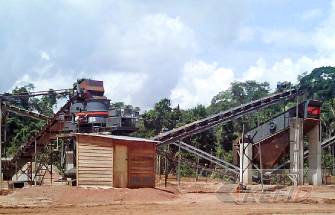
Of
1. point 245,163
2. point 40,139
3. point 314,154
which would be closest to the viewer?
point 40,139

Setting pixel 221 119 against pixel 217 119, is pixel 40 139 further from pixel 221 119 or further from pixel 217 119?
pixel 221 119

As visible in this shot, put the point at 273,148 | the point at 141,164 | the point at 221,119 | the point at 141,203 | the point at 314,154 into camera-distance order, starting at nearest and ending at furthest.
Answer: the point at 141,203 → the point at 141,164 → the point at 221,119 → the point at 273,148 → the point at 314,154

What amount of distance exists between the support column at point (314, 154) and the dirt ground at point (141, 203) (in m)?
15.7

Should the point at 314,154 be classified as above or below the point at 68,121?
below

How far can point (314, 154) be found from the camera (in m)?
50.9

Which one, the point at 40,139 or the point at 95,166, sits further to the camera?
the point at 40,139

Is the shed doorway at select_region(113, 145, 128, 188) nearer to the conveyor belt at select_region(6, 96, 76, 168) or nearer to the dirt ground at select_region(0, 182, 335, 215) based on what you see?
the dirt ground at select_region(0, 182, 335, 215)

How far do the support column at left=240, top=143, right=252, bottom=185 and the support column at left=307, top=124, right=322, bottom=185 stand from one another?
6039 millimetres

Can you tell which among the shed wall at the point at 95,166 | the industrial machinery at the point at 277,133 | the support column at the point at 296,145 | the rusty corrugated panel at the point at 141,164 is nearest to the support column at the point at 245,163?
the industrial machinery at the point at 277,133

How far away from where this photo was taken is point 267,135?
164 feet

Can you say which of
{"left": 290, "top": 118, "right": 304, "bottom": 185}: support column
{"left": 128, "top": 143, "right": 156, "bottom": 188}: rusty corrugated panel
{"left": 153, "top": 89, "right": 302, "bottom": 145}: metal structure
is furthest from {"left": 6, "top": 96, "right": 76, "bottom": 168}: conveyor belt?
{"left": 290, "top": 118, "right": 304, "bottom": 185}: support column

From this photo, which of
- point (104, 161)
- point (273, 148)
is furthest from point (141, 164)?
point (273, 148)

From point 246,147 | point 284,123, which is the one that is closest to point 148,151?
point 246,147

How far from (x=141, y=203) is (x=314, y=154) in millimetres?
28264
